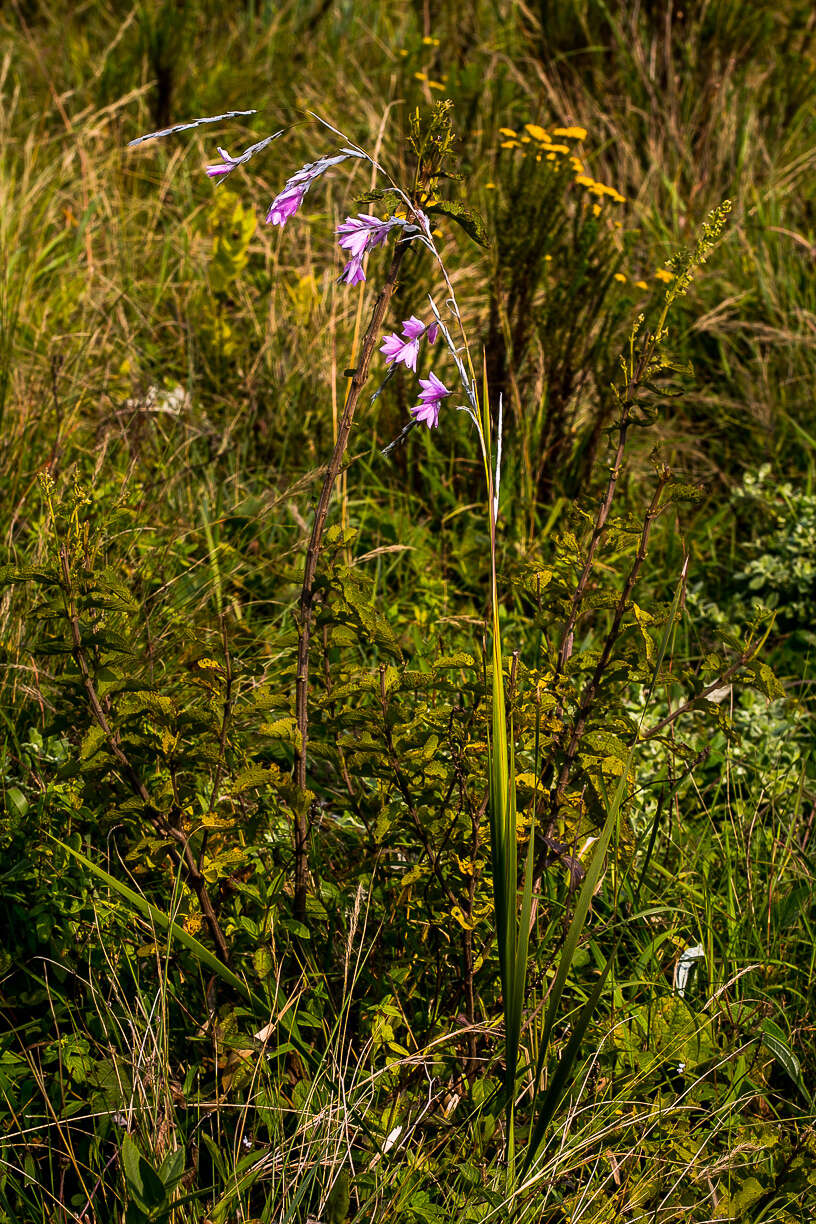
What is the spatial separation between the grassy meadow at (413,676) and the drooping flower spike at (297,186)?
Result: 0.10ft

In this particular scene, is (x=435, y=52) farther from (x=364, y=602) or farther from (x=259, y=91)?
(x=364, y=602)

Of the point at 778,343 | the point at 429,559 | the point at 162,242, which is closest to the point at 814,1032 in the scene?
the point at 429,559

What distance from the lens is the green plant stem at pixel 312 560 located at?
4.01 ft

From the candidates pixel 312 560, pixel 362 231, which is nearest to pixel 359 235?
pixel 362 231

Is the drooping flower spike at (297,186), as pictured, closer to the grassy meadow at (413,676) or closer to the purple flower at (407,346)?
the grassy meadow at (413,676)

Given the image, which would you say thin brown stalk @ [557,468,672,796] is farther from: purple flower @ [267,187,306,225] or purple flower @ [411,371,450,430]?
purple flower @ [267,187,306,225]

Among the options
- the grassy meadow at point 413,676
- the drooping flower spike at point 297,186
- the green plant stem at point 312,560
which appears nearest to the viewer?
the drooping flower spike at point 297,186

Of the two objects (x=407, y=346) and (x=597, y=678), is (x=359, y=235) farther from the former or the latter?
(x=597, y=678)

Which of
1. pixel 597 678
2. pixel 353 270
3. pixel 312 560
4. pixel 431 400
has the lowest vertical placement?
pixel 597 678

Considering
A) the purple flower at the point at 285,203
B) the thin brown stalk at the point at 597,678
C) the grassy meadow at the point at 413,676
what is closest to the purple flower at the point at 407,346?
the grassy meadow at the point at 413,676

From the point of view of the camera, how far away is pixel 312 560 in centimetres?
130

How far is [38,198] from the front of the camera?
3.64 meters

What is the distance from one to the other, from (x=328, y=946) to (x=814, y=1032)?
0.71 meters

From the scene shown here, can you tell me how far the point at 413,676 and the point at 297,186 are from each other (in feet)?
1.91
